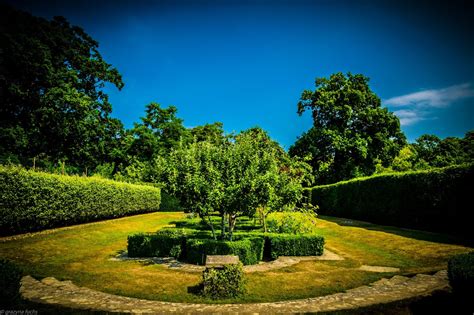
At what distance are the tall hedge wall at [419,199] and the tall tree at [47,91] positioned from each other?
93.4 ft

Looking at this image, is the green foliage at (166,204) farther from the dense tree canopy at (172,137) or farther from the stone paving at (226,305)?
the stone paving at (226,305)

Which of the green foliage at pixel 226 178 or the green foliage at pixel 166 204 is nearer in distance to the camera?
the green foliage at pixel 226 178

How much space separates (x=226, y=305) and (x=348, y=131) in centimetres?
3485

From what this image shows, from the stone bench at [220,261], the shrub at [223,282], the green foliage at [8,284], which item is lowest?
the shrub at [223,282]

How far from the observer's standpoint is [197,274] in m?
10.6

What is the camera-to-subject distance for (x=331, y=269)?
37.3 feet

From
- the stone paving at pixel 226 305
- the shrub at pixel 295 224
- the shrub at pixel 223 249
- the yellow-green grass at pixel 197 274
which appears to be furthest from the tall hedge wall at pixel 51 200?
the shrub at pixel 295 224

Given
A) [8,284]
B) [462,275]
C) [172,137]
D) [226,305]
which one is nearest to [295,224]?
[226,305]

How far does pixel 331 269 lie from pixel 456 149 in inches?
1972

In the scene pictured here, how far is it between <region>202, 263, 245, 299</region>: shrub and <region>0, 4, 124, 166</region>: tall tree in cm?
2525

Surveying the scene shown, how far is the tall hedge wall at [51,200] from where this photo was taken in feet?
51.3

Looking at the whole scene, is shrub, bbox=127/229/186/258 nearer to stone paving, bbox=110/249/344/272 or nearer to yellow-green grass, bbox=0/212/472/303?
stone paving, bbox=110/249/344/272

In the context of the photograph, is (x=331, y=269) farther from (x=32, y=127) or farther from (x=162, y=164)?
(x=32, y=127)

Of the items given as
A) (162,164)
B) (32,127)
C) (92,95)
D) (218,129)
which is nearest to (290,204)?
(162,164)
